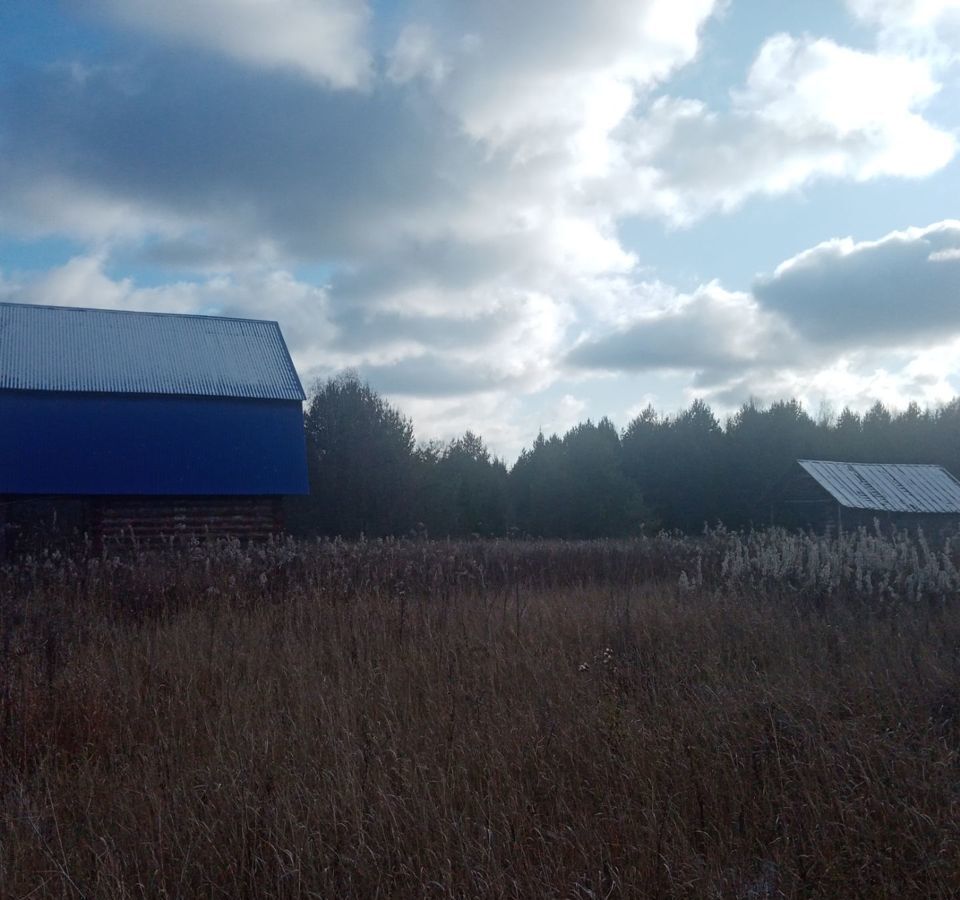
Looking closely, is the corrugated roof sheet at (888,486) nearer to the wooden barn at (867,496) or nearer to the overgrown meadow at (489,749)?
the wooden barn at (867,496)

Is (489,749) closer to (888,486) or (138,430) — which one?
(138,430)

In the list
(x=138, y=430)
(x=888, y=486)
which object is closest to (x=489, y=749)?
(x=138, y=430)

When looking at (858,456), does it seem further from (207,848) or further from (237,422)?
(207,848)

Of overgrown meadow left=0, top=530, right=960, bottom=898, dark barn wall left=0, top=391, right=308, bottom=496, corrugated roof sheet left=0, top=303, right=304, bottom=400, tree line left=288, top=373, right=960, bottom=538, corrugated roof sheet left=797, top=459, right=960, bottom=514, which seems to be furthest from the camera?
tree line left=288, top=373, right=960, bottom=538

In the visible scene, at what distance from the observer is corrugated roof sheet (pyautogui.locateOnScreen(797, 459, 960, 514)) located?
27.4m

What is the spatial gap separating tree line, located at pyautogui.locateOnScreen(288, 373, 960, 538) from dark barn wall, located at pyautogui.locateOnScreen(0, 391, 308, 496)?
1701 centimetres

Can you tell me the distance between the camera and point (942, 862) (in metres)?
3.38

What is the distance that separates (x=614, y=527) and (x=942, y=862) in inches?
1586

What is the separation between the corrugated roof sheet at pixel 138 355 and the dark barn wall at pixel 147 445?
1.04ft

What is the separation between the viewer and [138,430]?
20.2 m

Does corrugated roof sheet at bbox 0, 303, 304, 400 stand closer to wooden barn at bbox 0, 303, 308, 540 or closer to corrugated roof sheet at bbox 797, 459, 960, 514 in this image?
wooden barn at bbox 0, 303, 308, 540

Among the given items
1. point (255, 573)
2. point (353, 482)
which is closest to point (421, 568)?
point (255, 573)

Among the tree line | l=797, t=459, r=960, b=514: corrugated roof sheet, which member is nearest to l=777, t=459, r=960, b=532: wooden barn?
l=797, t=459, r=960, b=514: corrugated roof sheet

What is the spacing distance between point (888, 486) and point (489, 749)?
27.5m
